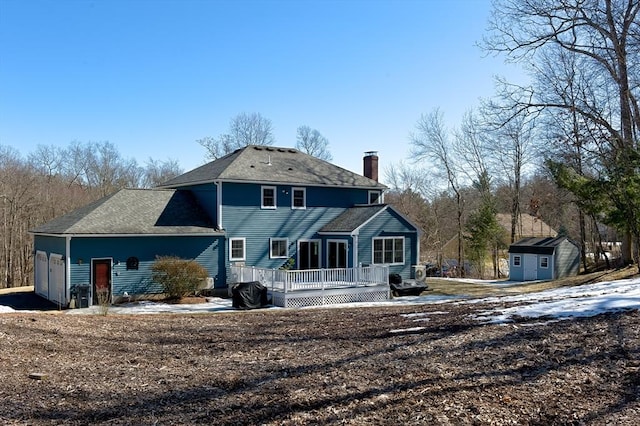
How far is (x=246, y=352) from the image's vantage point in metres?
9.57

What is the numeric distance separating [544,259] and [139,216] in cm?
2352

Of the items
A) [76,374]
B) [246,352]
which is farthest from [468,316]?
[76,374]

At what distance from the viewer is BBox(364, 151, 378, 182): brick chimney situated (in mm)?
31031

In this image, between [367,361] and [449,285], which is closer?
[367,361]

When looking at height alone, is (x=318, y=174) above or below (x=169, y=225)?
above

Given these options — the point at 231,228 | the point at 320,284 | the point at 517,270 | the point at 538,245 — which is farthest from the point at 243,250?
the point at 538,245

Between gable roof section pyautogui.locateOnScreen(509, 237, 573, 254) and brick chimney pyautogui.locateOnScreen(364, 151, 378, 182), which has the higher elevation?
brick chimney pyautogui.locateOnScreen(364, 151, 378, 182)

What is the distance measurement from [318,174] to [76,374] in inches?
809

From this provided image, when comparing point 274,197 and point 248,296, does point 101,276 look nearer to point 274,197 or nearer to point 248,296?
point 248,296

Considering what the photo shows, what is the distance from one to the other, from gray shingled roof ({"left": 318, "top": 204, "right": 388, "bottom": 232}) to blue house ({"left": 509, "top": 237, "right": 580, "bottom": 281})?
40.7ft

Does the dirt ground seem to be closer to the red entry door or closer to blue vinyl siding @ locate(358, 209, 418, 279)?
the red entry door

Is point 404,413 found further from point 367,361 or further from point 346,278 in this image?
point 346,278

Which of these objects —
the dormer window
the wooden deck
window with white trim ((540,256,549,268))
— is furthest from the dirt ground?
window with white trim ((540,256,549,268))

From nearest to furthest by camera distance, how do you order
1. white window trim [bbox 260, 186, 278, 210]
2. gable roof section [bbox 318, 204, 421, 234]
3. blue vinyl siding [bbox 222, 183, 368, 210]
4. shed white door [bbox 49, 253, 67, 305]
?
shed white door [bbox 49, 253, 67, 305], blue vinyl siding [bbox 222, 183, 368, 210], white window trim [bbox 260, 186, 278, 210], gable roof section [bbox 318, 204, 421, 234]
